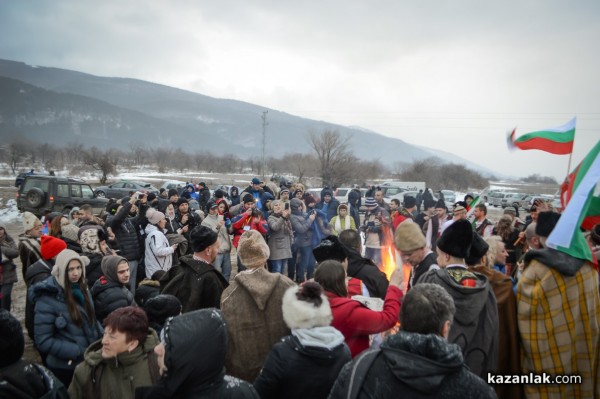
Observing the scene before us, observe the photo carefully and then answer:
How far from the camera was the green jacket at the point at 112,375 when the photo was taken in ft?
8.25

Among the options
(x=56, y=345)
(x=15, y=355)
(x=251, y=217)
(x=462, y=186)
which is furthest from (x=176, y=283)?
(x=462, y=186)

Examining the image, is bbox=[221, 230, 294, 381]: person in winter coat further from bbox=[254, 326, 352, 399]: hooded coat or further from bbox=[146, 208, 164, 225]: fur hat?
bbox=[146, 208, 164, 225]: fur hat

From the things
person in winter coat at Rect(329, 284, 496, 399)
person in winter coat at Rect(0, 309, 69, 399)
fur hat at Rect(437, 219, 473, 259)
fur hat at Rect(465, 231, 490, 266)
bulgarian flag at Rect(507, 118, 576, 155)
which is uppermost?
bulgarian flag at Rect(507, 118, 576, 155)

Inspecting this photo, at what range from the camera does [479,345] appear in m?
2.75

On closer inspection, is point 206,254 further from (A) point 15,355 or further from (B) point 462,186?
(B) point 462,186

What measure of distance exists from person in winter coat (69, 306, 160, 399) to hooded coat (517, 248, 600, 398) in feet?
9.54

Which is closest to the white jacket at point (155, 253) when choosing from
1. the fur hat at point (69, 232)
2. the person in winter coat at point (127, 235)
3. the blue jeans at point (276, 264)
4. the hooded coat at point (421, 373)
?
the person in winter coat at point (127, 235)

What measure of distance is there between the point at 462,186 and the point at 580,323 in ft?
187

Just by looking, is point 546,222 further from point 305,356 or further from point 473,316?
point 305,356

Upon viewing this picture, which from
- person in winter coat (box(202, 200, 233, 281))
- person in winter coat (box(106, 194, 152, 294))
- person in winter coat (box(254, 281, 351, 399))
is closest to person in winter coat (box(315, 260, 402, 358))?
person in winter coat (box(254, 281, 351, 399))

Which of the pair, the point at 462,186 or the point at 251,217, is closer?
the point at 251,217

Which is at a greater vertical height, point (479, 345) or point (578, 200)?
point (578, 200)

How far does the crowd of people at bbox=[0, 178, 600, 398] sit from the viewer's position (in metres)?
1.78

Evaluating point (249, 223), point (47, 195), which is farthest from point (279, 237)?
point (47, 195)
